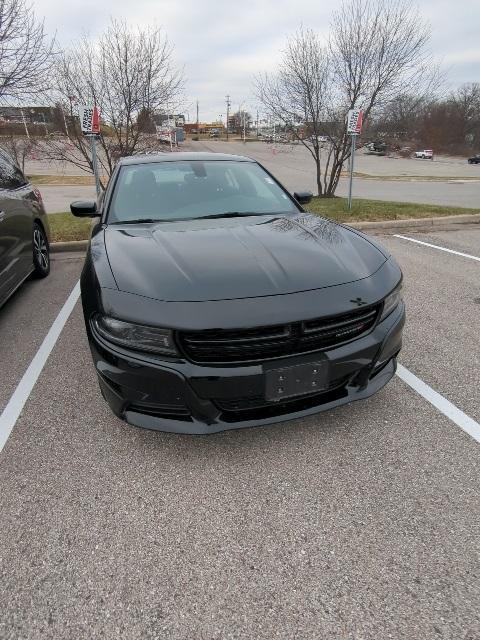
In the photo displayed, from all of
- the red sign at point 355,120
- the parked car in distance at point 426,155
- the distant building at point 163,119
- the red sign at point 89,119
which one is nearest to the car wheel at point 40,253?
the red sign at point 89,119

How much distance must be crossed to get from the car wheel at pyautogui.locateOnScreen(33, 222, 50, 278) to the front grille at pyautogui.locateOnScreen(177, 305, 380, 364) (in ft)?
12.7

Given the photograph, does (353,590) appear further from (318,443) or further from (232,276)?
→ (232,276)

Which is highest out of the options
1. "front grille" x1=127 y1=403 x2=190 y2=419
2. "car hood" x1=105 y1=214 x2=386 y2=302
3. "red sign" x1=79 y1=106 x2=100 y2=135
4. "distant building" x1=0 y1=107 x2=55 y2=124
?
"distant building" x1=0 y1=107 x2=55 y2=124

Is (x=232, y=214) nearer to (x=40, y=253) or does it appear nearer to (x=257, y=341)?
(x=257, y=341)

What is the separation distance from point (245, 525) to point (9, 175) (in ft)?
15.5

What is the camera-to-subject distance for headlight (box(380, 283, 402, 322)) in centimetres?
240

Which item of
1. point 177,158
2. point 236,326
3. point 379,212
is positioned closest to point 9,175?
point 177,158

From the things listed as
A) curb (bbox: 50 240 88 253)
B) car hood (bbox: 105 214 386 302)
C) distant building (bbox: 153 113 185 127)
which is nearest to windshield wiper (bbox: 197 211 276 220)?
car hood (bbox: 105 214 386 302)

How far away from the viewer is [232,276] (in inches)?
89.3

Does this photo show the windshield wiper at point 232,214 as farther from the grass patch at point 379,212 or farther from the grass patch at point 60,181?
the grass patch at point 60,181

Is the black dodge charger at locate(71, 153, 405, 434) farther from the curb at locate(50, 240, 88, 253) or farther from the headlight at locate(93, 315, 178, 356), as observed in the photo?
the curb at locate(50, 240, 88, 253)

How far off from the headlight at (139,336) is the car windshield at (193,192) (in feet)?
4.32

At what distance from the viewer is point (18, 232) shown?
4512 millimetres

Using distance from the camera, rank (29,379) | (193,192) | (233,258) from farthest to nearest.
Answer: (193,192) → (29,379) → (233,258)
